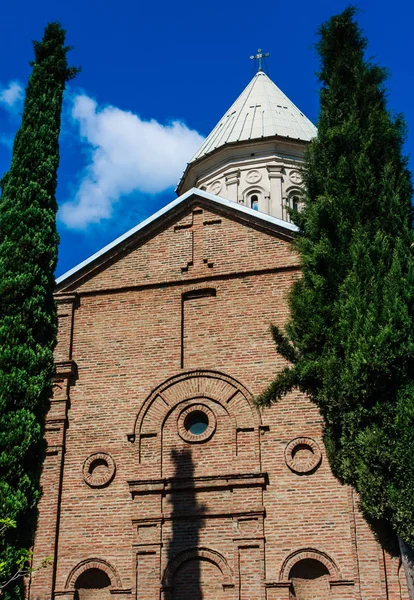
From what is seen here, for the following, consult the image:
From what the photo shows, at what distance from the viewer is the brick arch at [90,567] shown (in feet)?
47.7

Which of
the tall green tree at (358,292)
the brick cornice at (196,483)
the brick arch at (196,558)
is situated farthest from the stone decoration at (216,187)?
the brick arch at (196,558)

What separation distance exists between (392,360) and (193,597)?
5779 millimetres

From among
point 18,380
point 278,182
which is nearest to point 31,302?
point 18,380

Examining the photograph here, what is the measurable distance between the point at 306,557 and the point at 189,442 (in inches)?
113

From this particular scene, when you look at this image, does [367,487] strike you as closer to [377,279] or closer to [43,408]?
[377,279]

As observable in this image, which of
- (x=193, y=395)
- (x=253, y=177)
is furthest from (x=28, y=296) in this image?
(x=253, y=177)

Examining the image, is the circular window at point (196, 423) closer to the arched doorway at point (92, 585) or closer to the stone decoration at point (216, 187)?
the arched doorway at point (92, 585)

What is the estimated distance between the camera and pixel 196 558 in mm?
14391

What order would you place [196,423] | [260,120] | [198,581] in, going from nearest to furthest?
[198,581]
[196,423]
[260,120]

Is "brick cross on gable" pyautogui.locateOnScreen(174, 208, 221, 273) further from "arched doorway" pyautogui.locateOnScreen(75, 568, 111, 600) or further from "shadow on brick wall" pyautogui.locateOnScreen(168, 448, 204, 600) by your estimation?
"arched doorway" pyautogui.locateOnScreen(75, 568, 111, 600)

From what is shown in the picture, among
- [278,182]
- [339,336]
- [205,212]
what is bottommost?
[339,336]

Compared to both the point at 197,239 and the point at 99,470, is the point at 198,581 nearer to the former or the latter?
the point at 99,470

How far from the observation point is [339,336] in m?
11.6

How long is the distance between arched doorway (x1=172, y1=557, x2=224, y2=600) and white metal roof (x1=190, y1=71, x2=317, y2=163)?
494 inches
